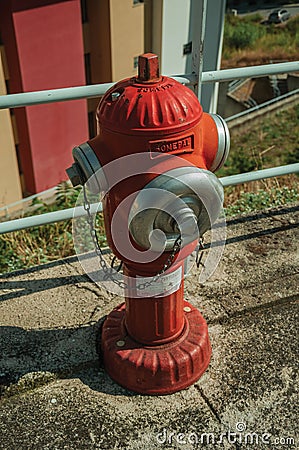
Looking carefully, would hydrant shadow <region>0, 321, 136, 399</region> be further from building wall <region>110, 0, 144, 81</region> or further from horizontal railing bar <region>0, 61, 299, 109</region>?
building wall <region>110, 0, 144, 81</region>

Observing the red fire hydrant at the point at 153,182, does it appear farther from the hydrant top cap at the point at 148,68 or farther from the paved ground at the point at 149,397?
the paved ground at the point at 149,397

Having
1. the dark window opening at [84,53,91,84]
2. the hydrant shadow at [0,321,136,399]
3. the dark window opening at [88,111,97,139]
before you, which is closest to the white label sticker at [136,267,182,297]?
the hydrant shadow at [0,321,136,399]

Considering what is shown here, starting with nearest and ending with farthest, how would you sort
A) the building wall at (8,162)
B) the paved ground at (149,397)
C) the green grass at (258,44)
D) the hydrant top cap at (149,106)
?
the hydrant top cap at (149,106), the paved ground at (149,397), the building wall at (8,162), the green grass at (258,44)

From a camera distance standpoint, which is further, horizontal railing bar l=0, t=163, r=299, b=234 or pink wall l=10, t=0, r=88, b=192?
pink wall l=10, t=0, r=88, b=192

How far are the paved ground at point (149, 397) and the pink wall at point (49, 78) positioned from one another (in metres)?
8.34

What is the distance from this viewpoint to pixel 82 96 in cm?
198

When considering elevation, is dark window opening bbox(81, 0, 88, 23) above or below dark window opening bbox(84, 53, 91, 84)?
above

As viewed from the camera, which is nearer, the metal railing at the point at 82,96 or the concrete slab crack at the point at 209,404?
the concrete slab crack at the point at 209,404

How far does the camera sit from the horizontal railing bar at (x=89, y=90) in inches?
74.5

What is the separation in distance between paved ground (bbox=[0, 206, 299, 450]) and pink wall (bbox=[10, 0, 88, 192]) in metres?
8.34

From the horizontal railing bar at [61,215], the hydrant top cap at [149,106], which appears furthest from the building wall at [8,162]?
the hydrant top cap at [149,106]

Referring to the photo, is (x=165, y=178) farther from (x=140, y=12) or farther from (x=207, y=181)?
(x=140, y=12)

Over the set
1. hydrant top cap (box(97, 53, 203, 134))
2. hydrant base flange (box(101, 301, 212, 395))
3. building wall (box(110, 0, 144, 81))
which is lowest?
building wall (box(110, 0, 144, 81))

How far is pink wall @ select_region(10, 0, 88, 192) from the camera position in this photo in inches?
384
